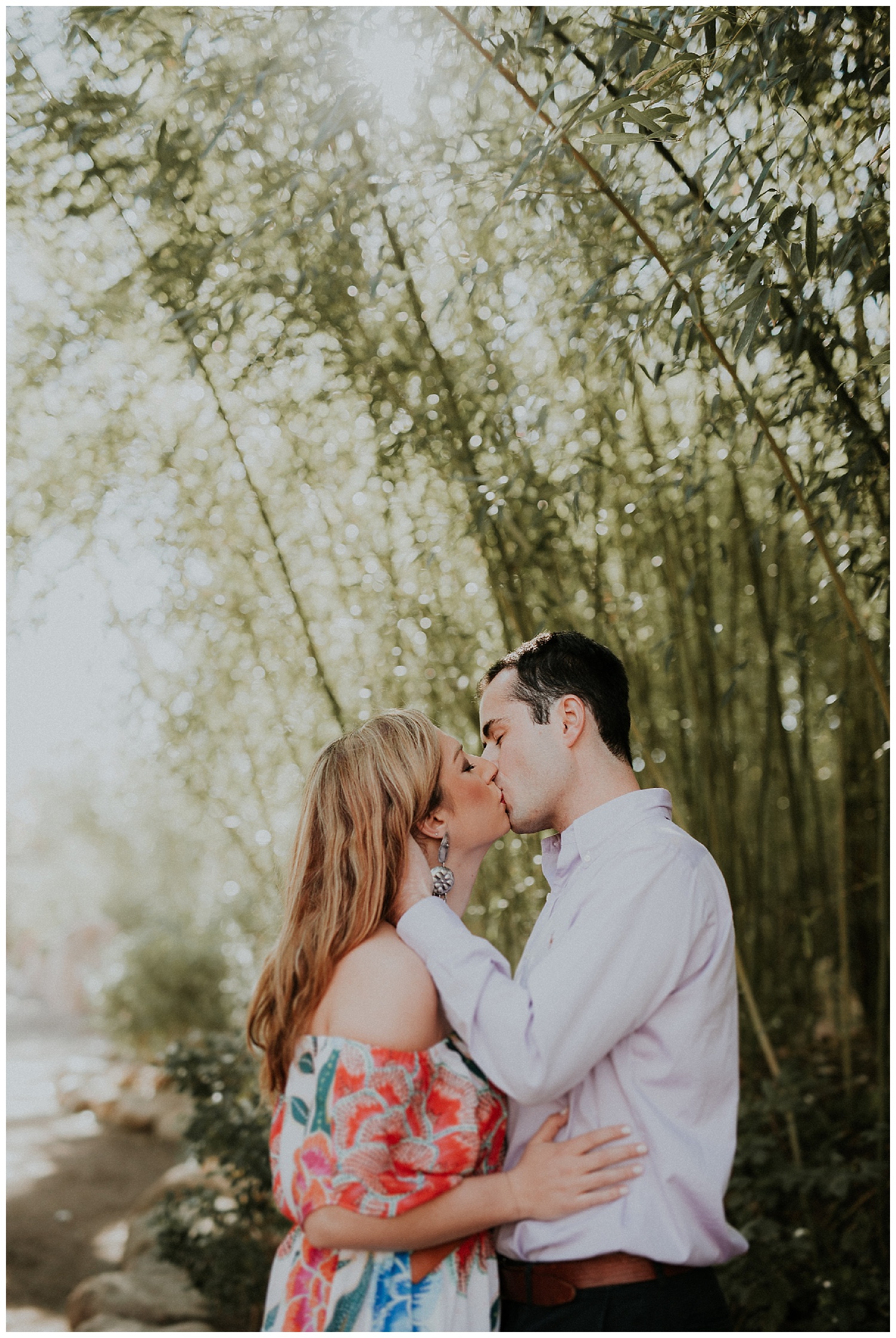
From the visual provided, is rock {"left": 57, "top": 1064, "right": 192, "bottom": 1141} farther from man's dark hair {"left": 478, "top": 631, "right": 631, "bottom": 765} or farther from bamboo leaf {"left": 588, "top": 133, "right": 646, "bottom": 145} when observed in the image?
bamboo leaf {"left": 588, "top": 133, "right": 646, "bottom": 145}

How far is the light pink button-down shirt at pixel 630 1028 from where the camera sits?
1.21 metres

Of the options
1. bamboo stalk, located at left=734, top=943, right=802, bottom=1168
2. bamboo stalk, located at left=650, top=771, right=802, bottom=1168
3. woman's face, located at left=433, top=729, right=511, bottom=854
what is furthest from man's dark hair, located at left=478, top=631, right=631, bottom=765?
bamboo stalk, located at left=734, top=943, right=802, bottom=1168

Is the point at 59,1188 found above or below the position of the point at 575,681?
below

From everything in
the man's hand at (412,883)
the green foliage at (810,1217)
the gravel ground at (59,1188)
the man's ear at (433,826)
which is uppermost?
the man's ear at (433,826)

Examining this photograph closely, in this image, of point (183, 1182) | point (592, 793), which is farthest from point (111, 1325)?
point (592, 793)

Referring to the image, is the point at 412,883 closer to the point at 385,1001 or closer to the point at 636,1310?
the point at 385,1001

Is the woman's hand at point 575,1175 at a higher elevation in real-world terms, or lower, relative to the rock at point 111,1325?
higher

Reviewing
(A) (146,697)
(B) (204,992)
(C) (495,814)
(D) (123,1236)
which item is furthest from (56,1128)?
(C) (495,814)

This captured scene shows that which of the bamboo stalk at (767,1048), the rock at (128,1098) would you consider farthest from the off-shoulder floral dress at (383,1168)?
the rock at (128,1098)

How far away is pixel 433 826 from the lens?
151 cm

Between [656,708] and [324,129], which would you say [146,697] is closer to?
[656,708]

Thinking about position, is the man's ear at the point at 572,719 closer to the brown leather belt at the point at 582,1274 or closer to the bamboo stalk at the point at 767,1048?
the brown leather belt at the point at 582,1274

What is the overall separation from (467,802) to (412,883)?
0.54 ft

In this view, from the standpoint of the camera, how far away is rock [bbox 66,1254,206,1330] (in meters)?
3.37
